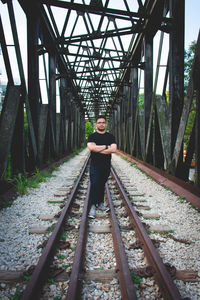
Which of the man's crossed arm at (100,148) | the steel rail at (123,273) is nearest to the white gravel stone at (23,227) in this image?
the steel rail at (123,273)

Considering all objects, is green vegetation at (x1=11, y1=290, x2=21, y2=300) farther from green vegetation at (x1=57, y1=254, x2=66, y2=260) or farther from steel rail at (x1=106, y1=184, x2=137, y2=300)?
steel rail at (x1=106, y1=184, x2=137, y2=300)

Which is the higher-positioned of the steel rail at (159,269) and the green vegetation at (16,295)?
the steel rail at (159,269)

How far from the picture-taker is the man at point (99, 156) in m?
3.54

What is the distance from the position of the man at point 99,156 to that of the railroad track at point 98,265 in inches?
27.7

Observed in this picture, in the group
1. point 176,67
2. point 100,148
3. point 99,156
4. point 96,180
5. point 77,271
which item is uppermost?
point 176,67

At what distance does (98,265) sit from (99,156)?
191 centimetres

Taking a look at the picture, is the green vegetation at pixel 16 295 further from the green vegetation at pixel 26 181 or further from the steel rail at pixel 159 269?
the green vegetation at pixel 26 181

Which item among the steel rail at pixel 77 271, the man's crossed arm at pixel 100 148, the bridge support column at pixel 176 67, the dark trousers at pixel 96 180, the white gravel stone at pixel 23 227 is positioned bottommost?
the white gravel stone at pixel 23 227

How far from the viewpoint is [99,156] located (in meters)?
3.65

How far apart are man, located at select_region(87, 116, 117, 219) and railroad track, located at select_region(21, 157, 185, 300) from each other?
704 mm

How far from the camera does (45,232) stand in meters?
2.75

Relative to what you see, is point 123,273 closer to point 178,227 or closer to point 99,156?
point 178,227

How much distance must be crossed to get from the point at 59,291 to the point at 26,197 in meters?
3.05

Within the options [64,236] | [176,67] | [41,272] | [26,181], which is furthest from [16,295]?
[176,67]
